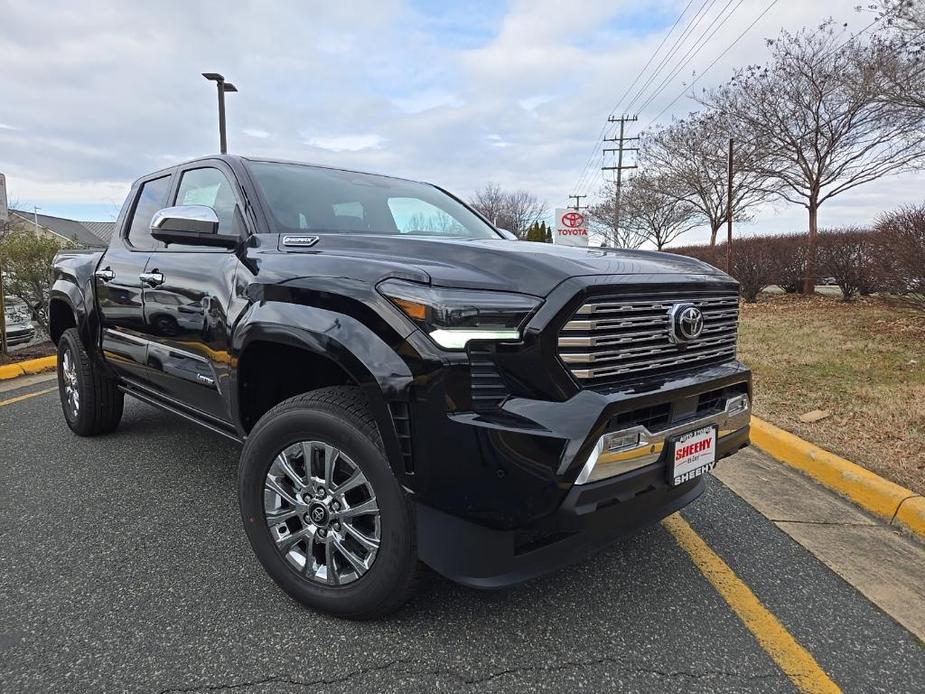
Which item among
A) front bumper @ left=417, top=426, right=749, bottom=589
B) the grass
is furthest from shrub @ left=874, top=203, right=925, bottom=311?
front bumper @ left=417, top=426, right=749, bottom=589

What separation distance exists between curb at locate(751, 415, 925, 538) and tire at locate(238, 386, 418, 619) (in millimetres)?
2622

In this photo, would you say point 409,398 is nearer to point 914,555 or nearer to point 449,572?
point 449,572

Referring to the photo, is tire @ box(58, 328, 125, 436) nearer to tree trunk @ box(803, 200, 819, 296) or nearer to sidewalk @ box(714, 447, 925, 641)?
sidewalk @ box(714, 447, 925, 641)

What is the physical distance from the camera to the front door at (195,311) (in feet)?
8.89

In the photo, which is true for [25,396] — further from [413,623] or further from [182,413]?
[413,623]

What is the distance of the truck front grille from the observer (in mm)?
1888

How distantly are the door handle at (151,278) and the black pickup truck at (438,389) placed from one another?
0.33 m

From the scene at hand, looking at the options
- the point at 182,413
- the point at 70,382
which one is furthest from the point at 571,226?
the point at 182,413

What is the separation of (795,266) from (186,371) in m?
15.1

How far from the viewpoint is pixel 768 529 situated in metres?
3.03

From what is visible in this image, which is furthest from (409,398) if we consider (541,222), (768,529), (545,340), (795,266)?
(541,222)

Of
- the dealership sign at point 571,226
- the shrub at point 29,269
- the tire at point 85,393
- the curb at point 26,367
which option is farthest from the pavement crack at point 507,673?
the dealership sign at point 571,226

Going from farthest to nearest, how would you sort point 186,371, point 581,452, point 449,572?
point 186,371, point 449,572, point 581,452

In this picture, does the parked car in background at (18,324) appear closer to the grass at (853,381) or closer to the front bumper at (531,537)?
the front bumper at (531,537)
